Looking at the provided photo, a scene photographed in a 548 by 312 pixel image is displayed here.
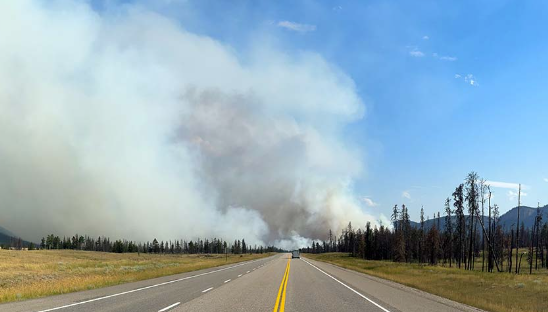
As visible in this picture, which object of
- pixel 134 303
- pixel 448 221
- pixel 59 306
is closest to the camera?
pixel 59 306

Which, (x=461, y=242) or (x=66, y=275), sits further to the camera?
(x=461, y=242)

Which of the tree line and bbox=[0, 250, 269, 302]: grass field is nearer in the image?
bbox=[0, 250, 269, 302]: grass field

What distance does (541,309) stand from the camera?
17578 mm

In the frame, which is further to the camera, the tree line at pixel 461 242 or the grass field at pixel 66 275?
the tree line at pixel 461 242

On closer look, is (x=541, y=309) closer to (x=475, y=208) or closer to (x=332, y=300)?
(x=332, y=300)

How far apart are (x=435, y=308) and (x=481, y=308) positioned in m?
2.83

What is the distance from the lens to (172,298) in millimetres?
16578

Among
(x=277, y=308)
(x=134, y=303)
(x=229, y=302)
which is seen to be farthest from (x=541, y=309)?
(x=134, y=303)

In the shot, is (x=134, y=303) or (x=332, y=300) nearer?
(x=134, y=303)

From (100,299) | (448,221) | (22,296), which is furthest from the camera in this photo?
(448,221)

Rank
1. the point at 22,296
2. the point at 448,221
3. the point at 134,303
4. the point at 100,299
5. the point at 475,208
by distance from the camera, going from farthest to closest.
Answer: the point at 448,221, the point at 475,208, the point at 22,296, the point at 100,299, the point at 134,303

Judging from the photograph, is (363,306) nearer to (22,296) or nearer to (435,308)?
(435,308)

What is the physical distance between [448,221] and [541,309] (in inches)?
3172

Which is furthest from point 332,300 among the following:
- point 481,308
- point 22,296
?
point 22,296
